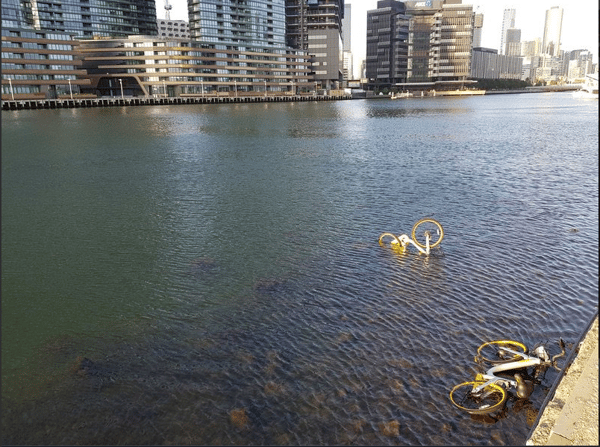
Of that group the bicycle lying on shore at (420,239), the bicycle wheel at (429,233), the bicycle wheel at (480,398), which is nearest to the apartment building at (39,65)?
→ the bicycle wheel at (429,233)

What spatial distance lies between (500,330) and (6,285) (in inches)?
793

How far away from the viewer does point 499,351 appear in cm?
1412

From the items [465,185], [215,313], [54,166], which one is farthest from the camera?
[54,166]

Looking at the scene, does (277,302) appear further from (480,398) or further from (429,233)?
(429,233)

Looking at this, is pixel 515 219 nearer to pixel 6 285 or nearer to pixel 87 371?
pixel 87 371

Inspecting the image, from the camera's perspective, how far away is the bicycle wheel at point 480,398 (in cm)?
1193

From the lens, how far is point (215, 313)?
17.8 metres

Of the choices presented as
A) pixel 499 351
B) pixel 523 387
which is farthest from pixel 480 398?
pixel 499 351

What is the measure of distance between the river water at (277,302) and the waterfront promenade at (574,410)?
1.22 metres

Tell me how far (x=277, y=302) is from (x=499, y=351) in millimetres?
8123

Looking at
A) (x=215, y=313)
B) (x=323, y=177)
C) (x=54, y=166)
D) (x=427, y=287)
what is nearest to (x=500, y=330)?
(x=427, y=287)

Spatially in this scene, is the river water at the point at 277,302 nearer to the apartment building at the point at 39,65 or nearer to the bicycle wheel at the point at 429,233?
the bicycle wheel at the point at 429,233

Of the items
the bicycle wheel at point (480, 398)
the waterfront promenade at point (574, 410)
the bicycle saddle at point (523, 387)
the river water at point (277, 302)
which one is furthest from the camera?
the bicycle saddle at point (523, 387)

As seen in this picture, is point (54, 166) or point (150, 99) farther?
point (150, 99)
